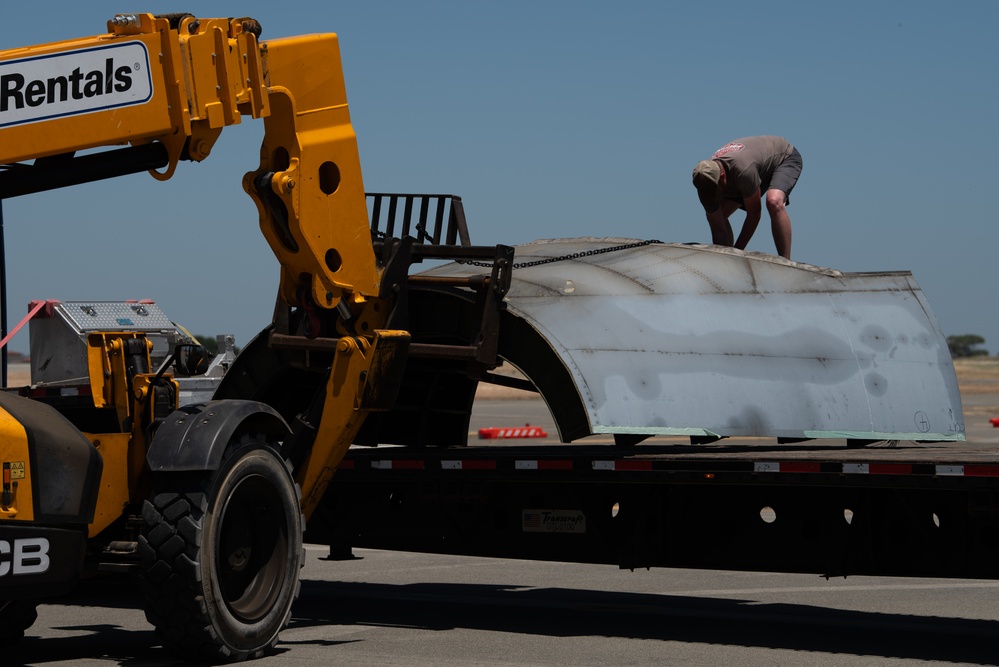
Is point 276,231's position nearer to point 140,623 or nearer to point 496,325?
point 496,325

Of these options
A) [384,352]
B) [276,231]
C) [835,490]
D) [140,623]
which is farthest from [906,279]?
[140,623]

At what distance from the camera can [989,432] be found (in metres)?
33.8

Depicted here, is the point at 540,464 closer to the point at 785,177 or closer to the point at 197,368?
the point at 197,368

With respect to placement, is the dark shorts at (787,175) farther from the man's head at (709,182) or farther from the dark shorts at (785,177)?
the man's head at (709,182)

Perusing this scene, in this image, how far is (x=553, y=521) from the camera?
9875 mm

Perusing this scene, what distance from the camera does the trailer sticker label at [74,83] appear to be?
24.3 ft

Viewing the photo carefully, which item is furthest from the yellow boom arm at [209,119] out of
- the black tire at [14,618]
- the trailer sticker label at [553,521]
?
the black tire at [14,618]

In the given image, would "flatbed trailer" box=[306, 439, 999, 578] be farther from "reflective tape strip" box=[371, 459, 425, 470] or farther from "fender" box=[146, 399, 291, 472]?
"fender" box=[146, 399, 291, 472]

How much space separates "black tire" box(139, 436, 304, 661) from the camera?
305 inches

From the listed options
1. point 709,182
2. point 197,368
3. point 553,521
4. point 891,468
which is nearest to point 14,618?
point 197,368

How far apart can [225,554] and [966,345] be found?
183852mm

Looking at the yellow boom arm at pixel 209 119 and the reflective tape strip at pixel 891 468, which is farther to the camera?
the reflective tape strip at pixel 891 468

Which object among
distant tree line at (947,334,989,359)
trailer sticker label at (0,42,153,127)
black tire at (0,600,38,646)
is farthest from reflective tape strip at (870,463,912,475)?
distant tree line at (947,334,989,359)

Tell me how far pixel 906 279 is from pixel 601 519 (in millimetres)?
3445
